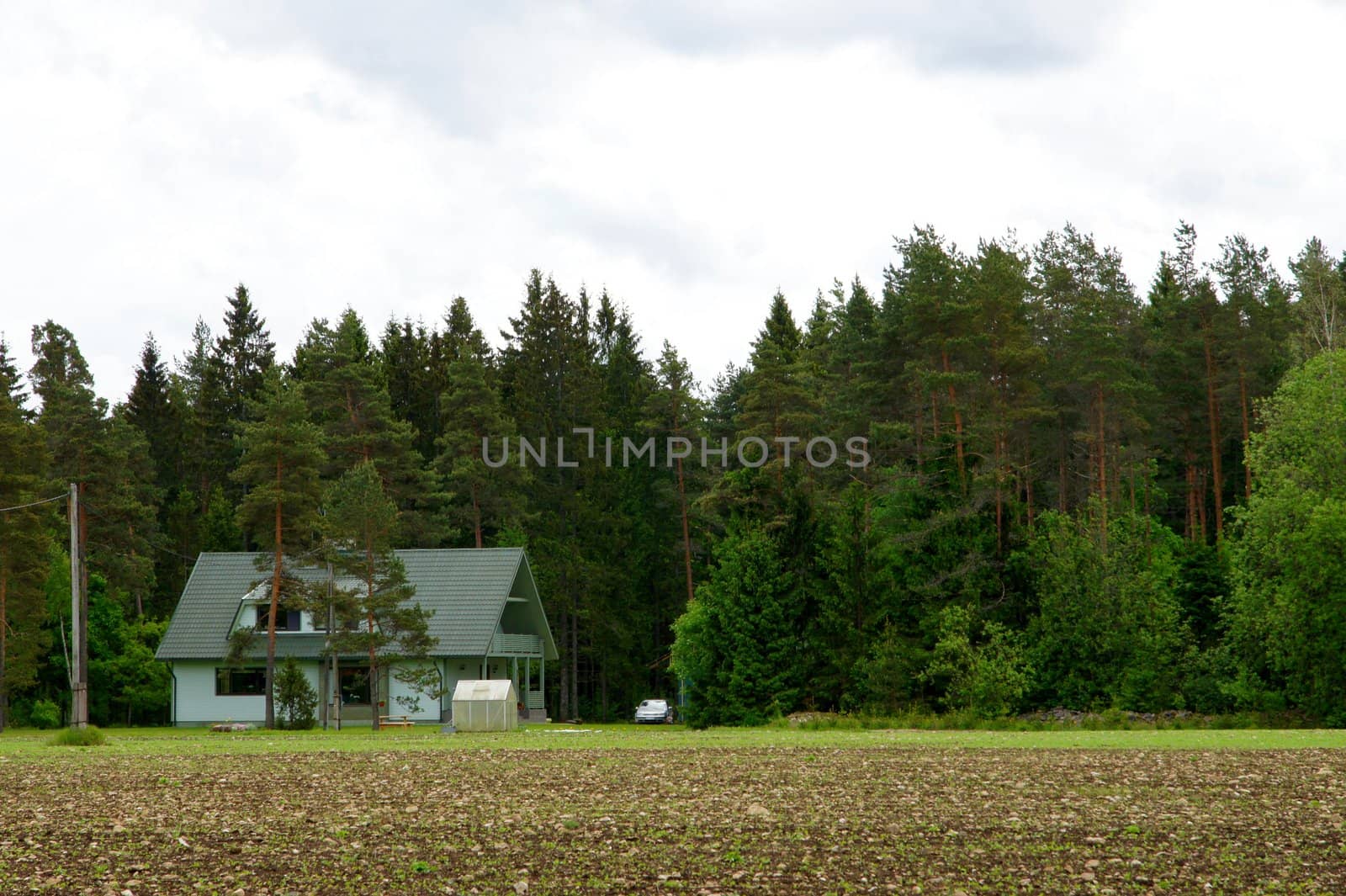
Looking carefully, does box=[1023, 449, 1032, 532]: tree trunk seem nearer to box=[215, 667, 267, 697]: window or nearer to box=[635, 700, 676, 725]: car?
box=[635, 700, 676, 725]: car

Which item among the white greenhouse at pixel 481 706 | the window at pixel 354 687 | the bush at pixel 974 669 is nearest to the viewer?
the white greenhouse at pixel 481 706

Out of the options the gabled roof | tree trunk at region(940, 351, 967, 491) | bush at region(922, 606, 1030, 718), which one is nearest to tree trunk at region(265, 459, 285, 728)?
the gabled roof

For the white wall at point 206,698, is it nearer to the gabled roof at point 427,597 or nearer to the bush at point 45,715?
the gabled roof at point 427,597

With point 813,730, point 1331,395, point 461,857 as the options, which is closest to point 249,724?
point 813,730

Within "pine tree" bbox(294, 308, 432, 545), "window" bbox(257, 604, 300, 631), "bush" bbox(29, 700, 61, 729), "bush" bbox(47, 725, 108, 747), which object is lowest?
"bush" bbox(29, 700, 61, 729)

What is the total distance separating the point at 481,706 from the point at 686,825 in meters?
26.5

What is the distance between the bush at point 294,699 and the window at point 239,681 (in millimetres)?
8488

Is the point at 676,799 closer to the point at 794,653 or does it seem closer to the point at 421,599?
the point at 794,653

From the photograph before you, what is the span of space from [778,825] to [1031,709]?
35830 mm

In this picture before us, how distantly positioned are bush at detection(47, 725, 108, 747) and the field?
342 inches

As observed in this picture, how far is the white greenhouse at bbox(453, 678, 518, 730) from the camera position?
37.8 meters

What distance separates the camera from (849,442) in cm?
5700

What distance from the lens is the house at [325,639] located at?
5216 centimetres

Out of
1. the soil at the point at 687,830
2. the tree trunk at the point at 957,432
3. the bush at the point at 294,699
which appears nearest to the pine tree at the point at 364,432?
the bush at the point at 294,699
